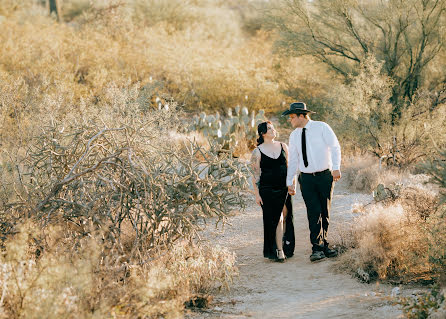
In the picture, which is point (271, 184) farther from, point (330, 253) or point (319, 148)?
point (330, 253)

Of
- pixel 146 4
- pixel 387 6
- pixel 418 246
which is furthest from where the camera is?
pixel 146 4

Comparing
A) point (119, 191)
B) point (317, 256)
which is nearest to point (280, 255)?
point (317, 256)

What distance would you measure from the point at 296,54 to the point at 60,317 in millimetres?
11164

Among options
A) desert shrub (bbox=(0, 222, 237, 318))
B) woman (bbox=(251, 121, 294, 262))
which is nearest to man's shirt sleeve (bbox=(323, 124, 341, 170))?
woman (bbox=(251, 121, 294, 262))

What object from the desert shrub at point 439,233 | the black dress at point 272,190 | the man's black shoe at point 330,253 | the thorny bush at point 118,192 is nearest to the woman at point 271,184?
the black dress at point 272,190

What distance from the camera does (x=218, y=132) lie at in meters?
11.9

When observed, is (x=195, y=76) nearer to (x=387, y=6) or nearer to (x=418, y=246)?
(x=387, y=6)

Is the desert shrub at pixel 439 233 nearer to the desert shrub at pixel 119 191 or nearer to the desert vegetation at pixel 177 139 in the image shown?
the desert vegetation at pixel 177 139

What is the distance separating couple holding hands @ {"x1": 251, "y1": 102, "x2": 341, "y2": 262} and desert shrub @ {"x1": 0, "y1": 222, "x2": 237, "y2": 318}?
100cm

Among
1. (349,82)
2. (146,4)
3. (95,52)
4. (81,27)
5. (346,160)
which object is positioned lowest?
(346,160)

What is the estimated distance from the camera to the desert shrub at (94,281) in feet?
12.5

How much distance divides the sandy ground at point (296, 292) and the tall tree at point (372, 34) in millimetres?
6337

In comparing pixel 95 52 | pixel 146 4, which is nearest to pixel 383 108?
pixel 95 52

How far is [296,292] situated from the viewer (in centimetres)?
549
